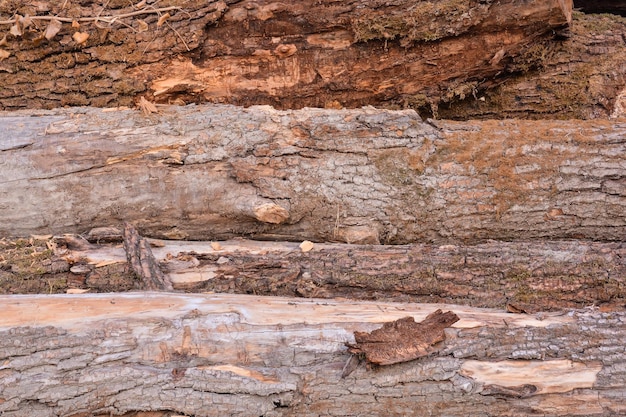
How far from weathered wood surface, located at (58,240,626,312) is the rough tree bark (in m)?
1.30

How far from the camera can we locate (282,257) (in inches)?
122

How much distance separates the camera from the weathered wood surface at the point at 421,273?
296cm

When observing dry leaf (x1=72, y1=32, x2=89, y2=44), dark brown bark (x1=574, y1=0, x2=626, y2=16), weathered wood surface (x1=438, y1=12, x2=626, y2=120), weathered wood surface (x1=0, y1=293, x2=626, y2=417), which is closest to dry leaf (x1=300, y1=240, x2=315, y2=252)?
weathered wood surface (x1=0, y1=293, x2=626, y2=417)

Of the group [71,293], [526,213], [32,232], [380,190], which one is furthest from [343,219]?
[32,232]

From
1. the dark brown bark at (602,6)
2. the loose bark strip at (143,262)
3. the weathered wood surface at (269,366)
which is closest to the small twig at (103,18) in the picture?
the loose bark strip at (143,262)

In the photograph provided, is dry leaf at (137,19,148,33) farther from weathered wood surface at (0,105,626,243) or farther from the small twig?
weathered wood surface at (0,105,626,243)

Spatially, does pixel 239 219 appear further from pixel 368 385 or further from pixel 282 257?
pixel 368 385

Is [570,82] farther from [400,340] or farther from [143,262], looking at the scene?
[143,262]

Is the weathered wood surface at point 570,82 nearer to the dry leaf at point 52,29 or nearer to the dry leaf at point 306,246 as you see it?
the dry leaf at point 306,246

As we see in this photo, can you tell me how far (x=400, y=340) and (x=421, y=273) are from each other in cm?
66

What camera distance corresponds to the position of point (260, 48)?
3.84 meters

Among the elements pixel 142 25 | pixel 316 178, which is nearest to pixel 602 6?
pixel 316 178

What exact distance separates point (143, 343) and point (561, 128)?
2391mm

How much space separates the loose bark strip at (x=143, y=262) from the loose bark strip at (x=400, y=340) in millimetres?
982
